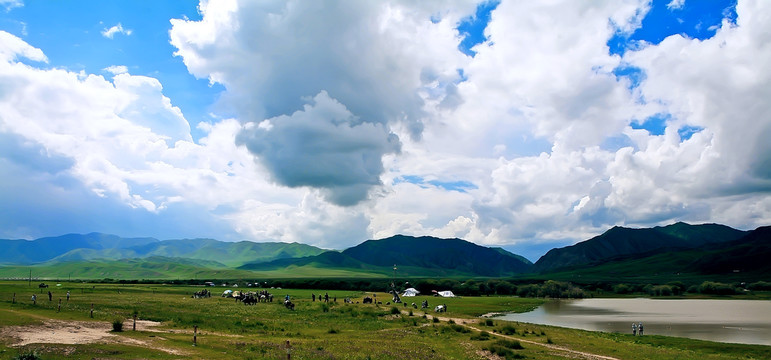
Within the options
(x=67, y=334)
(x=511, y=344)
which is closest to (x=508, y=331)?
(x=511, y=344)

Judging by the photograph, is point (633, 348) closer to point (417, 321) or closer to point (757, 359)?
point (757, 359)

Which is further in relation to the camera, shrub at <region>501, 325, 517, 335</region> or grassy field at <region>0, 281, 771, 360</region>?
shrub at <region>501, 325, 517, 335</region>

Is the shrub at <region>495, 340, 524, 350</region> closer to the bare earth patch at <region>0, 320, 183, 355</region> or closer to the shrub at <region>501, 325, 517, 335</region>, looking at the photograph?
the shrub at <region>501, 325, 517, 335</region>

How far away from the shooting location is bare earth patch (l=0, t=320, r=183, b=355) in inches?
1344

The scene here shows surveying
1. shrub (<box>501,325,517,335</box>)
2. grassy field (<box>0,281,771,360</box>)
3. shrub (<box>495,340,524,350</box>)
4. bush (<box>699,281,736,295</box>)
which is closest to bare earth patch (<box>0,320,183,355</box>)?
grassy field (<box>0,281,771,360</box>)

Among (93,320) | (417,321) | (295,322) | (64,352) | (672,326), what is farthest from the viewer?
(672,326)

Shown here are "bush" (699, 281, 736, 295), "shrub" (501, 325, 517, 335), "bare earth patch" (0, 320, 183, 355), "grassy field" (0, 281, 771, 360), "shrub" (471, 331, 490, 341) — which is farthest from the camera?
"bush" (699, 281, 736, 295)

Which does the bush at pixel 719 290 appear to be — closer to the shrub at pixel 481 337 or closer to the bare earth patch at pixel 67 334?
the shrub at pixel 481 337

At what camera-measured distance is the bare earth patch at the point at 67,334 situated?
3412 cm

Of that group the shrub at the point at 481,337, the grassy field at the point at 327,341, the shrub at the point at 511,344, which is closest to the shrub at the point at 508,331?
the grassy field at the point at 327,341

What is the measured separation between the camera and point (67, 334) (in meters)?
37.8

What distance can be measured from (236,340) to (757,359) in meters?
46.3

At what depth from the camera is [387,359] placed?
104ft

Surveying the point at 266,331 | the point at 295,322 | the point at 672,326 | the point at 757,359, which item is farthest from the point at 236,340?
the point at 672,326
